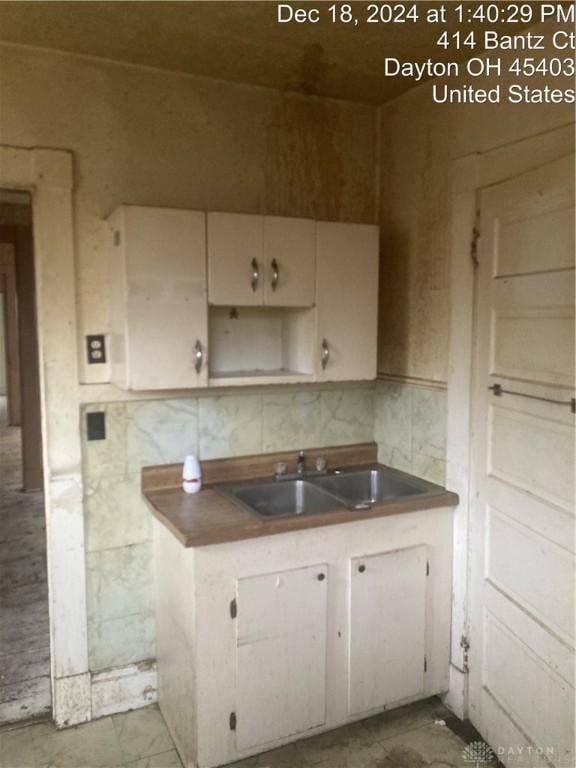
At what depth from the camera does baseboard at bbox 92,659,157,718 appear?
235cm

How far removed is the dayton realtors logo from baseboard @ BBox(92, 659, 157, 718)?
1223 mm

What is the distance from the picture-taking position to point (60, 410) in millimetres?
2234

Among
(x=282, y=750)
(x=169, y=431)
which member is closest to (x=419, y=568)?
(x=282, y=750)

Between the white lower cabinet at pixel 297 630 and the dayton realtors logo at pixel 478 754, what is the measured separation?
23 cm

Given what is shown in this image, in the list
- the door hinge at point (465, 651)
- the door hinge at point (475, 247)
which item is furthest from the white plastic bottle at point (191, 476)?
the door hinge at point (475, 247)

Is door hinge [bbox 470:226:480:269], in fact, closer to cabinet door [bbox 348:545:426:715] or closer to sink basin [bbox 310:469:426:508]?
Result: sink basin [bbox 310:469:426:508]

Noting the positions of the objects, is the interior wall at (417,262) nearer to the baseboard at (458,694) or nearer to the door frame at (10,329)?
the baseboard at (458,694)

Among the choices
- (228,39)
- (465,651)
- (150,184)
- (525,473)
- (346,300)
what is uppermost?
(228,39)

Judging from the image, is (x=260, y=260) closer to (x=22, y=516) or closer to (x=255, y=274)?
(x=255, y=274)

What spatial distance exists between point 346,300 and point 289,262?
0.93 ft

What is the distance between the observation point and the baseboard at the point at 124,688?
7.70ft

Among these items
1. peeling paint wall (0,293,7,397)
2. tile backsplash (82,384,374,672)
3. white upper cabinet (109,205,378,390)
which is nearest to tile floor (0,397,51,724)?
tile backsplash (82,384,374,672)

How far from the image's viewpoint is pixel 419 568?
7.47ft

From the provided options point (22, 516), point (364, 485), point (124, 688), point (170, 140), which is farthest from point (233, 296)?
point (22, 516)
